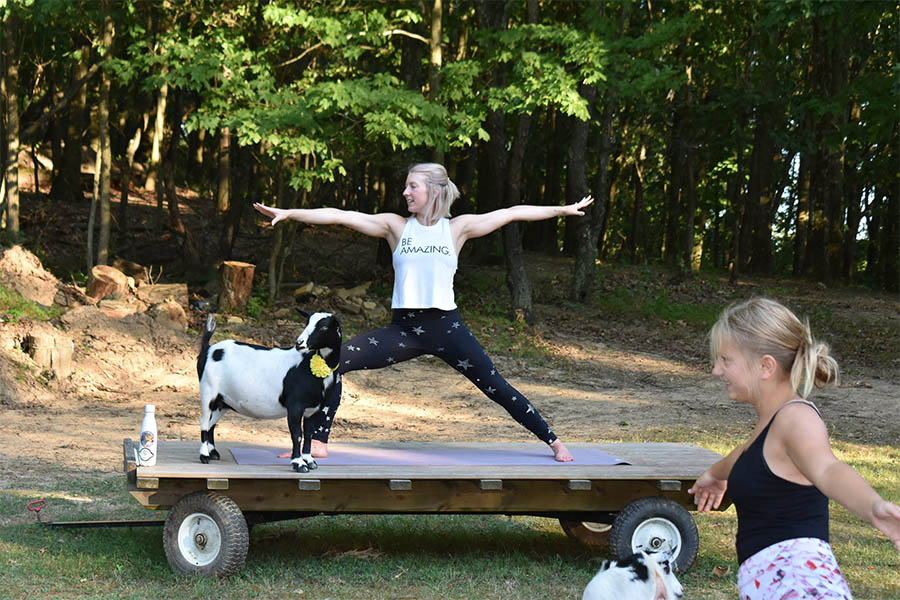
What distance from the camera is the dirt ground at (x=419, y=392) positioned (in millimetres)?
12844

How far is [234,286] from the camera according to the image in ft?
64.9

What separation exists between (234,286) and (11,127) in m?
6.70

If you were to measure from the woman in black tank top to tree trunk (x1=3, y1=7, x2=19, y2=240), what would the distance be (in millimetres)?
20507

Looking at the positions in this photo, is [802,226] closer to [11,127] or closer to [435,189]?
[11,127]

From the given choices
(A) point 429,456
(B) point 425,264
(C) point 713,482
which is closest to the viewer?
(C) point 713,482

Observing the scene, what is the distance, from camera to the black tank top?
10.9 ft

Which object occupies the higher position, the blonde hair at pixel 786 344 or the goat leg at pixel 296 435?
the blonde hair at pixel 786 344

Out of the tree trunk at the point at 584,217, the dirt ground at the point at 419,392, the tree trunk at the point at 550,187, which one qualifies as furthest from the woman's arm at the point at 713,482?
the tree trunk at the point at 550,187

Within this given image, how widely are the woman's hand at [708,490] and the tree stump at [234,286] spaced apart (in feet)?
53.9

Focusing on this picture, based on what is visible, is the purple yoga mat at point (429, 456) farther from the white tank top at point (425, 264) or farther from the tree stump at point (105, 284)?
the tree stump at point (105, 284)

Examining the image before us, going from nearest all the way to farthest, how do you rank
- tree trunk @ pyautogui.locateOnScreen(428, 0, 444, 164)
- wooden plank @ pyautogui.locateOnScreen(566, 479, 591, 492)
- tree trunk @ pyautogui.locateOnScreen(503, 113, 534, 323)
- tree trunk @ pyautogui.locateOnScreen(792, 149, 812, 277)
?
wooden plank @ pyautogui.locateOnScreen(566, 479, 591, 492) → tree trunk @ pyautogui.locateOnScreen(428, 0, 444, 164) → tree trunk @ pyautogui.locateOnScreen(503, 113, 534, 323) → tree trunk @ pyautogui.locateOnScreen(792, 149, 812, 277)

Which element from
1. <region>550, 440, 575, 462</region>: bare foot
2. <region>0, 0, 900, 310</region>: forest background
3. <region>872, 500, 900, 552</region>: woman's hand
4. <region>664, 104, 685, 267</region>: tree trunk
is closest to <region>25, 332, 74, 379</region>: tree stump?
<region>0, 0, 900, 310</region>: forest background

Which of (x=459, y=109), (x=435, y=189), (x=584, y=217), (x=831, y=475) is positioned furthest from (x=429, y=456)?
(x=584, y=217)

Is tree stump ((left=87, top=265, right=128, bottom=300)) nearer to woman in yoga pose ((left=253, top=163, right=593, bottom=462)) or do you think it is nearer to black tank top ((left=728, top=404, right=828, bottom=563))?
woman in yoga pose ((left=253, top=163, right=593, bottom=462))
